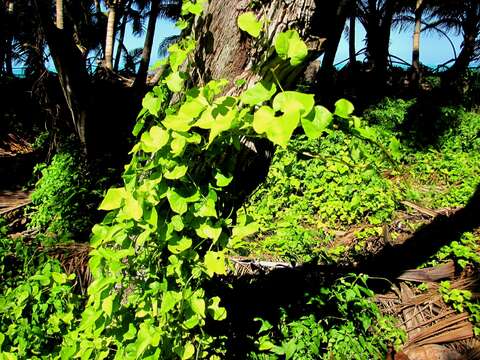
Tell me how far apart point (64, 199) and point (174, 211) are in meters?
2.54

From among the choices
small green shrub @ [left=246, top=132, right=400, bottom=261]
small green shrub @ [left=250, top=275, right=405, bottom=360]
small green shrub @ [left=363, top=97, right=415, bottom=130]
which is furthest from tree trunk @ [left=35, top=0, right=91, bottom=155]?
small green shrub @ [left=363, top=97, right=415, bottom=130]

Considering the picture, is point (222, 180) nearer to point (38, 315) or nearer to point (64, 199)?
point (38, 315)

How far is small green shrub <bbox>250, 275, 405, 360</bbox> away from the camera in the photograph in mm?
2096

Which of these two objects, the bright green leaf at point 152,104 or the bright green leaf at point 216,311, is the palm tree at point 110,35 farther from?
the bright green leaf at point 216,311

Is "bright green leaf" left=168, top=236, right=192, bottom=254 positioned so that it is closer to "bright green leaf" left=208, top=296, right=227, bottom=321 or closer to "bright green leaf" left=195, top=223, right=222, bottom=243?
"bright green leaf" left=195, top=223, right=222, bottom=243

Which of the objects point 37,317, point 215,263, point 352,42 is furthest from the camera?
point 352,42

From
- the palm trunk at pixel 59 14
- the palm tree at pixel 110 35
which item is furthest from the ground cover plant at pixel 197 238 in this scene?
the palm tree at pixel 110 35

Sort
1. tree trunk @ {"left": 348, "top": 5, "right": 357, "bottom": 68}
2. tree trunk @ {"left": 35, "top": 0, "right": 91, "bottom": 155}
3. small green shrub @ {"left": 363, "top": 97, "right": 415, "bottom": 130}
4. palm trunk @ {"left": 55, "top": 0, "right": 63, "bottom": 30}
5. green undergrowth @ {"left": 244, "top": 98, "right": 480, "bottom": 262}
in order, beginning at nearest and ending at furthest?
tree trunk @ {"left": 35, "top": 0, "right": 91, "bottom": 155}
palm trunk @ {"left": 55, "top": 0, "right": 63, "bottom": 30}
green undergrowth @ {"left": 244, "top": 98, "right": 480, "bottom": 262}
small green shrub @ {"left": 363, "top": 97, "right": 415, "bottom": 130}
tree trunk @ {"left": 348, "top": 5, "right": 357, "bottom": 68}

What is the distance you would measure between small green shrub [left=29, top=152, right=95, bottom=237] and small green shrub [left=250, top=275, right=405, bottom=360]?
6.56 ft

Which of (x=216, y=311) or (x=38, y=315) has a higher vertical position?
(x=38, y=315)

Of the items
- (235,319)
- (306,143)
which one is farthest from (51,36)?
(306,143)

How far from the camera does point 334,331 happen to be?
2193 mm

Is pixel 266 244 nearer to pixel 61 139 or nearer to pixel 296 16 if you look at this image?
pixel 61 139

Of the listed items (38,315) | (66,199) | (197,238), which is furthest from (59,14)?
(197,238)
